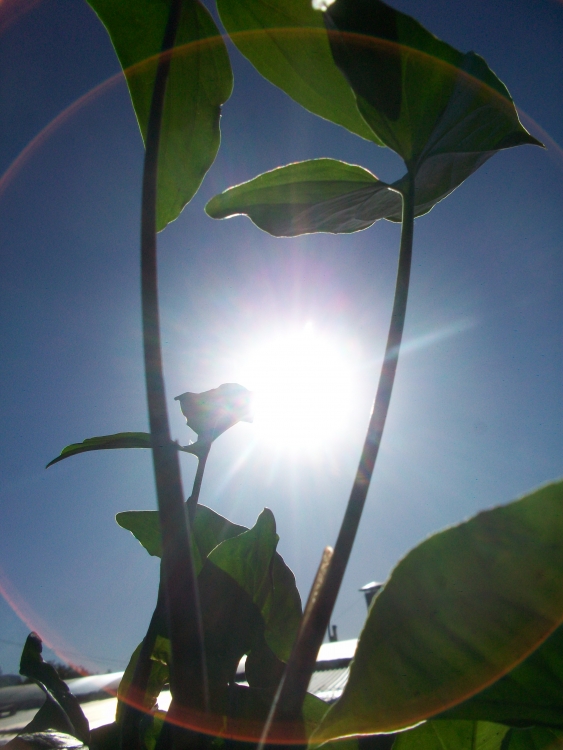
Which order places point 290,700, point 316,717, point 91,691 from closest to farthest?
1. point 290,700
2. point 316,717
3. point 91,691

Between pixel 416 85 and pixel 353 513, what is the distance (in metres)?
0.21

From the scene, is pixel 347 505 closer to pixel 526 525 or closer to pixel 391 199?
pixel 526 525

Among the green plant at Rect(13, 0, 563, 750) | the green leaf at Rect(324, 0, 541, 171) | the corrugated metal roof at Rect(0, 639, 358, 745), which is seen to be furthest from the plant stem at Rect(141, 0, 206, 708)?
the corrugated metal roof at Rect(0, 639, 358, 745)

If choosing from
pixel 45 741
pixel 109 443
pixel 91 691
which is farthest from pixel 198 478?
pixel 91 691

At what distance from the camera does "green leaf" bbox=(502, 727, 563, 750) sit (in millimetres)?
214

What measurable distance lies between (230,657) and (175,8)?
1.03 feet

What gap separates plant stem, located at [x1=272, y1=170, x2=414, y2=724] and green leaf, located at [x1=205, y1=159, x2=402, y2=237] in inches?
2.7

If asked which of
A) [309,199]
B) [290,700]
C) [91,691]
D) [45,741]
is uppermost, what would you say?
Result: [309,199]

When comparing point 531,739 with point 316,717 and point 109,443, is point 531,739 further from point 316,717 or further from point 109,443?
point 109,443

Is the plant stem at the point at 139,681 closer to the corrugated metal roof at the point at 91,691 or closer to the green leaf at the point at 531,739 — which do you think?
the green leaf at the point at 531,739

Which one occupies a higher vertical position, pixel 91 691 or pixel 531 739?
pixel 531 739

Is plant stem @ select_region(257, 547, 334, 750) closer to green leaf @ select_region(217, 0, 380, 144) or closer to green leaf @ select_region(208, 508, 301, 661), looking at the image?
green leaf @ select_region(208, 508, 301, 661)

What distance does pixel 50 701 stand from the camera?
0.86 feet

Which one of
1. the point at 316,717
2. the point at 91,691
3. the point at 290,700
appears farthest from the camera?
the point at 91,691
